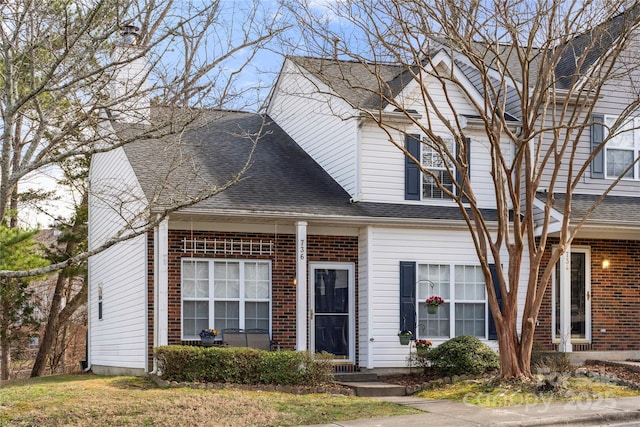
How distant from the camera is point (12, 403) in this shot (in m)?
12.2

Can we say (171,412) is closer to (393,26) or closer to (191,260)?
(191,260)

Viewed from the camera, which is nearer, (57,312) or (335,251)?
(335,251)

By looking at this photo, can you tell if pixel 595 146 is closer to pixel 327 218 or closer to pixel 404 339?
pixel 404 339

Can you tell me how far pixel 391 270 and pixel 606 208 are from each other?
5.10 metres

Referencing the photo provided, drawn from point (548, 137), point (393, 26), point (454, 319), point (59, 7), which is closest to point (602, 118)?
point (548, 137)

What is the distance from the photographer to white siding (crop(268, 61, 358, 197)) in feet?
58.7

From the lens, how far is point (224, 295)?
16359 mm

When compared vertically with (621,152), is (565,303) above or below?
below

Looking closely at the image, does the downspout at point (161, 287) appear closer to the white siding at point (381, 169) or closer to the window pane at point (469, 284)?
the white siding at point (381, 169)

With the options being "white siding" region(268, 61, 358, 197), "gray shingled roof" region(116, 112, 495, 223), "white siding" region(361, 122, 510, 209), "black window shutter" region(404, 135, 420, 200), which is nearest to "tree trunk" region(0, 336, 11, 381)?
"gray shingled roof" region(116, 112, 495, 223)

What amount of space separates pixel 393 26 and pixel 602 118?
7.22 meters

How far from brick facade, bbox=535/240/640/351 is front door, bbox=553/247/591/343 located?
0.11 metres

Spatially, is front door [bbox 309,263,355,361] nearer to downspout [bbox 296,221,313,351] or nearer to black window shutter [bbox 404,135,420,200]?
downspout [bbox 296,221,313,351]

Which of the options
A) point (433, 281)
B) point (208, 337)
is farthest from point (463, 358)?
point (208, 337)
